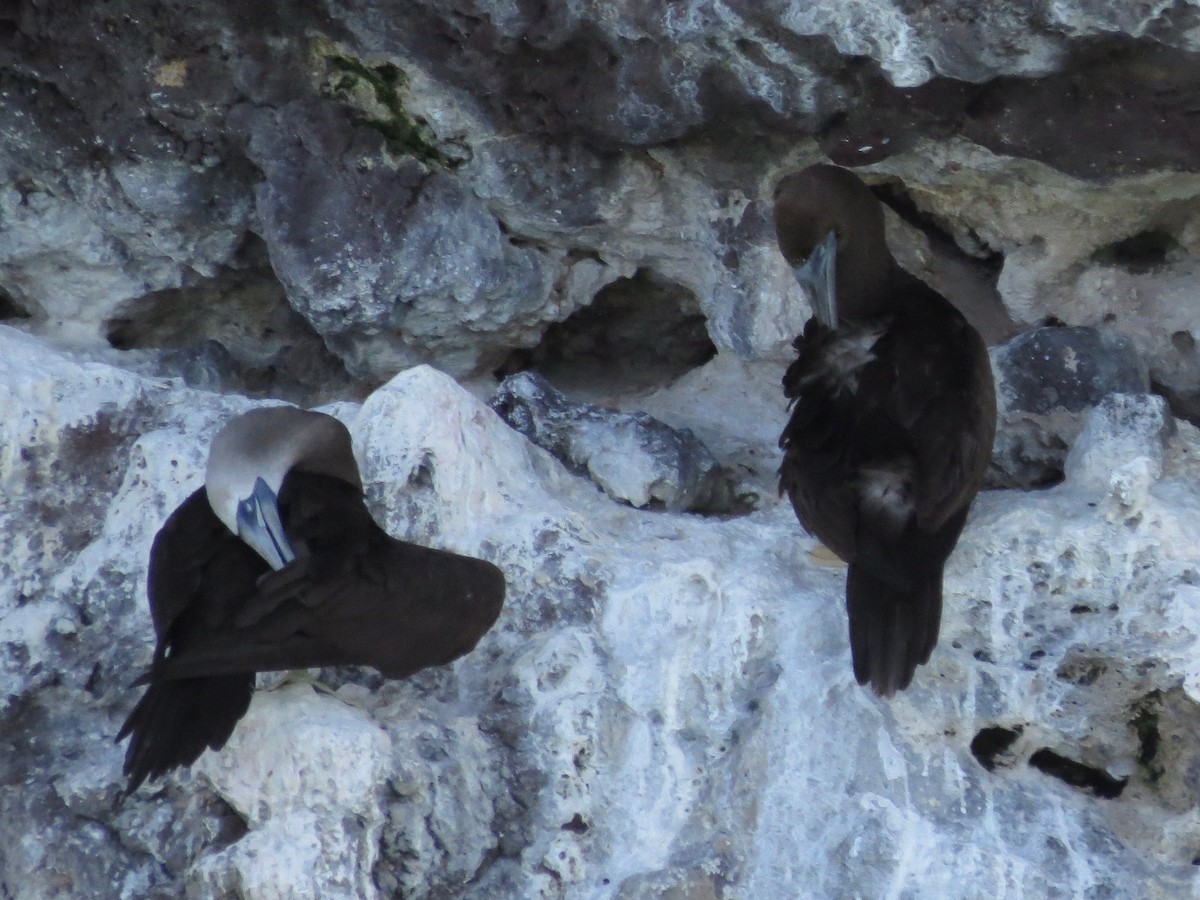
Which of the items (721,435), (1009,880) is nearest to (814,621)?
(1009,880)

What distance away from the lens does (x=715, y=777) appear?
7.13ft

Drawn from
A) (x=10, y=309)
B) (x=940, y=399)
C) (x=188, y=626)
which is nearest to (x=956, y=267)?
(x=940, y=399)

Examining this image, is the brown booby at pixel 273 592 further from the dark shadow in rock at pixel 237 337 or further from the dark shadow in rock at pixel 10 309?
the dark shadow in rock at pixel 10 309

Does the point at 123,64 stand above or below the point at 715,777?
above

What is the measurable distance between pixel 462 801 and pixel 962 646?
2.60 ft

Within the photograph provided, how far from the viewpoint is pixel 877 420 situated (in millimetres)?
2428

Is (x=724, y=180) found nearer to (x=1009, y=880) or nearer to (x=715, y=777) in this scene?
(x=715, y=777)

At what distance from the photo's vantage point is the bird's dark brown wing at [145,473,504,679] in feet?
6.89

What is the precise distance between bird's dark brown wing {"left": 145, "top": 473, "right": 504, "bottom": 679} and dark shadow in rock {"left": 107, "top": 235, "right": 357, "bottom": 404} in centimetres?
94

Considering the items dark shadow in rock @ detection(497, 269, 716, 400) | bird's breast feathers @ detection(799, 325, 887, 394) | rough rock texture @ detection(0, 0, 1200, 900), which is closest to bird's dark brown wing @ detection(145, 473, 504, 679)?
rough rock texture @ detection(0, 0, 1200, 900)

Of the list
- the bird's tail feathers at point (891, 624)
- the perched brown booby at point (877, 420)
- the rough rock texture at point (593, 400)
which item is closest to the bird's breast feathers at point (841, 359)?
the perched brown booby at point (877, 420)

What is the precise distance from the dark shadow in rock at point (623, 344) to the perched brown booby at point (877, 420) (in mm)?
620

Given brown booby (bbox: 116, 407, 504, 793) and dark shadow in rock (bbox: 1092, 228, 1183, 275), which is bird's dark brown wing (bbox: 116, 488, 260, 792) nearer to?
brown booby (bbox: 116, 407, 504, 793)

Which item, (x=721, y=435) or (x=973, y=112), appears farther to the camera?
(x=721, y=435)
